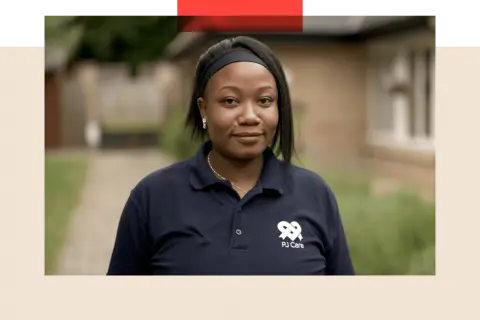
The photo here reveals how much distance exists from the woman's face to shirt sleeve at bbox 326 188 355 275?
32 cm

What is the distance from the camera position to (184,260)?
7.23ft

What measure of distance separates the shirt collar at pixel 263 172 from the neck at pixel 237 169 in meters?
0.03

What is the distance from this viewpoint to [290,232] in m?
2.23

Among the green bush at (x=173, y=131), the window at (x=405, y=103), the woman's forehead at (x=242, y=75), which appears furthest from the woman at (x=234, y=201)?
the window at (x=405, y=103)

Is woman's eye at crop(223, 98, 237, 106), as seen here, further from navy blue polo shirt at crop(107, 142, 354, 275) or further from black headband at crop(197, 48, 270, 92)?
navy blue polo shirt at crop(107, 142, 354, 275)

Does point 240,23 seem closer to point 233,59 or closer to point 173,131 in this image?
point 233,59

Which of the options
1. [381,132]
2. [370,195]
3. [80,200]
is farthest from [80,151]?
[370,195]

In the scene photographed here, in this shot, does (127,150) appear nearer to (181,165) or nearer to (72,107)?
(72,107)

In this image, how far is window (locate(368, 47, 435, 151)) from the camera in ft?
32.6

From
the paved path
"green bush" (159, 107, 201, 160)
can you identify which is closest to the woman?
the paved path

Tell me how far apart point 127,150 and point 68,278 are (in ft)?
42.9

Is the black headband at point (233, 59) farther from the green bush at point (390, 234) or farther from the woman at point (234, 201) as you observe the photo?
the green bush at point (390, 234)

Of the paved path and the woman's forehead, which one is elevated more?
the woman's forehead

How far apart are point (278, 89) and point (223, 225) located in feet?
1.57
